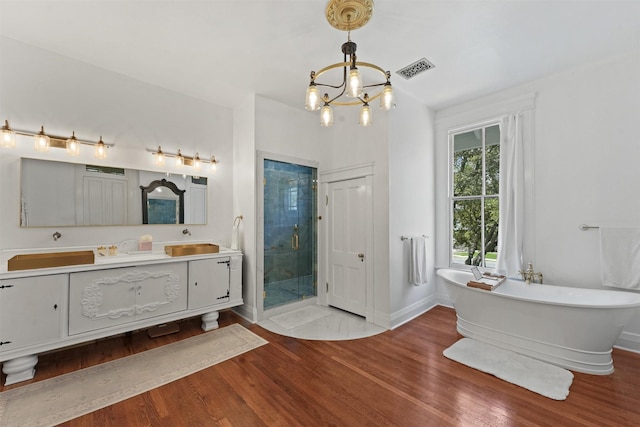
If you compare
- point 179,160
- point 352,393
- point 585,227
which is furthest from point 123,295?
point 585,227

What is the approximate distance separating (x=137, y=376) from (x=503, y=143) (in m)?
4.82

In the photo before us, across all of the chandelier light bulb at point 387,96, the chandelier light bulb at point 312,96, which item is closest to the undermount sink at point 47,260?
the chandelier light bulb at point 312,96

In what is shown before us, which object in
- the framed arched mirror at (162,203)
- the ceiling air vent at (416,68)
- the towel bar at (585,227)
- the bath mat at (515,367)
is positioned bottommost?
the bath mat at (515,367)

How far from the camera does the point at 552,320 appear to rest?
2498 millimetres

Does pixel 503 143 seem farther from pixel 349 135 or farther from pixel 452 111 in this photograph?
pixel 349 135

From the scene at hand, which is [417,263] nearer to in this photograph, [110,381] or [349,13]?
[349,13]

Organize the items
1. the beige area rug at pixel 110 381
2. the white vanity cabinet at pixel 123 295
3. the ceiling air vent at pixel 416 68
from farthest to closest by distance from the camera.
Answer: the ceiling air vent at pixel 416 68 < the white vanity cabinet at pixel 123 295 < the beige area rug at pixel 110 381

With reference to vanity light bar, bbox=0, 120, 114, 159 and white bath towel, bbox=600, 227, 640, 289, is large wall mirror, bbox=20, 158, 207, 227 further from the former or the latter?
white bath towel, bbox=600, 227, 640, 289

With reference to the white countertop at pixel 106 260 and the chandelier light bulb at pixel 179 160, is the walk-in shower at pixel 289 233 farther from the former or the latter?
the chandelier light bulb at pixel 179 160

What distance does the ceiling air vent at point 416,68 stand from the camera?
2.90 meters

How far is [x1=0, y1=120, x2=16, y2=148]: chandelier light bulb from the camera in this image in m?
2.50

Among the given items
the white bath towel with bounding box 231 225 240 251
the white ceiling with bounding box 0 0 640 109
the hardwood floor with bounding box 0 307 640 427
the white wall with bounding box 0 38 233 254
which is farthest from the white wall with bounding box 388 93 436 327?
the white wall with bounding box 0 38 233 254

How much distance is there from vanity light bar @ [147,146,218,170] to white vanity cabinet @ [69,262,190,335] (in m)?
1.35

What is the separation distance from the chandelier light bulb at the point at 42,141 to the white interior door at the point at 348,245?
324 cm
